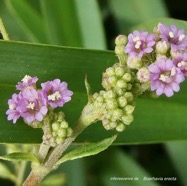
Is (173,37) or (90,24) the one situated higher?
(173,37)

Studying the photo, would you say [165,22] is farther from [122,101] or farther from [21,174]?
[21,174]

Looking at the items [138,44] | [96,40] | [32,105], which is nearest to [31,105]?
[32,105]

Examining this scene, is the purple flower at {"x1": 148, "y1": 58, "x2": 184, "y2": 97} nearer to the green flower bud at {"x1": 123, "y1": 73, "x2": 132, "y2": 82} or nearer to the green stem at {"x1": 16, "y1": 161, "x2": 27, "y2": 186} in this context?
the green flower bud at {"x1": 123, "y1": 73, "x2": 132, "y2": 82}

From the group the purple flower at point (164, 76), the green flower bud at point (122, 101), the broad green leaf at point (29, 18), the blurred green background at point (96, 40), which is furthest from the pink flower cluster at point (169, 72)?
the broad green leaf at point (29, 18)

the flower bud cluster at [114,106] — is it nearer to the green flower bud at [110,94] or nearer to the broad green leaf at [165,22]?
the green flower bud at [110,94]

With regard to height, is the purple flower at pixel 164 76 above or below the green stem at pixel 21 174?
above

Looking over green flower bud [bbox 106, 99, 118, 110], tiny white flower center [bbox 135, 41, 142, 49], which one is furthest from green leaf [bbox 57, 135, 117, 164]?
tiny white flower center [bbox 135, 41, 142, 49]

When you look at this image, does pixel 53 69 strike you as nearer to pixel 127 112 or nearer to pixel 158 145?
pixel 127 112
